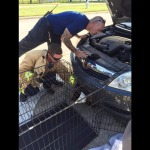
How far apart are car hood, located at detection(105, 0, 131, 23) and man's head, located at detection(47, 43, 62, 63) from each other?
3.18 feet

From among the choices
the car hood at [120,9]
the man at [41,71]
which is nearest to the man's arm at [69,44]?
the man at [41,71]

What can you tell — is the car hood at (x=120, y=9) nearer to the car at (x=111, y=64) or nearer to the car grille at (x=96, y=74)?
the car at (x=111, y=64)

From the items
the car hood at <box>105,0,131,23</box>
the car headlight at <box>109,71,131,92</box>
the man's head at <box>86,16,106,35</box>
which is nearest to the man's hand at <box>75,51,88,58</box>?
the man's head at <box>86,16,106,35</box>

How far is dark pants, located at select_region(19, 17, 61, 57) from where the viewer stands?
3465mm

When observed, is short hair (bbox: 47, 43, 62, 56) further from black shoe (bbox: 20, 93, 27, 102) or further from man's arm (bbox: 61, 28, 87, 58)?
black shoe (bbox: 20, 93, 27, 102)

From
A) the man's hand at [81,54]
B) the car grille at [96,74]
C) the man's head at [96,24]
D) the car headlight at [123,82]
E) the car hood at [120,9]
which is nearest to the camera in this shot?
the car headlight at [123,82]

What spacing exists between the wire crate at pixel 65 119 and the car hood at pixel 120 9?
3.63ft

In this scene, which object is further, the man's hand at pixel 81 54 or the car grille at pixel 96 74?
the man's hand at pixel 81 54

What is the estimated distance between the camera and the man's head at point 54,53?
341 cm

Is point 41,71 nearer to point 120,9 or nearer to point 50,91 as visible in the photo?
point 50,91

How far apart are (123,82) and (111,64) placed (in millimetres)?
334

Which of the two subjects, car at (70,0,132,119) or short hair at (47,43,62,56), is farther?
short hair at (47,43,62,56)
